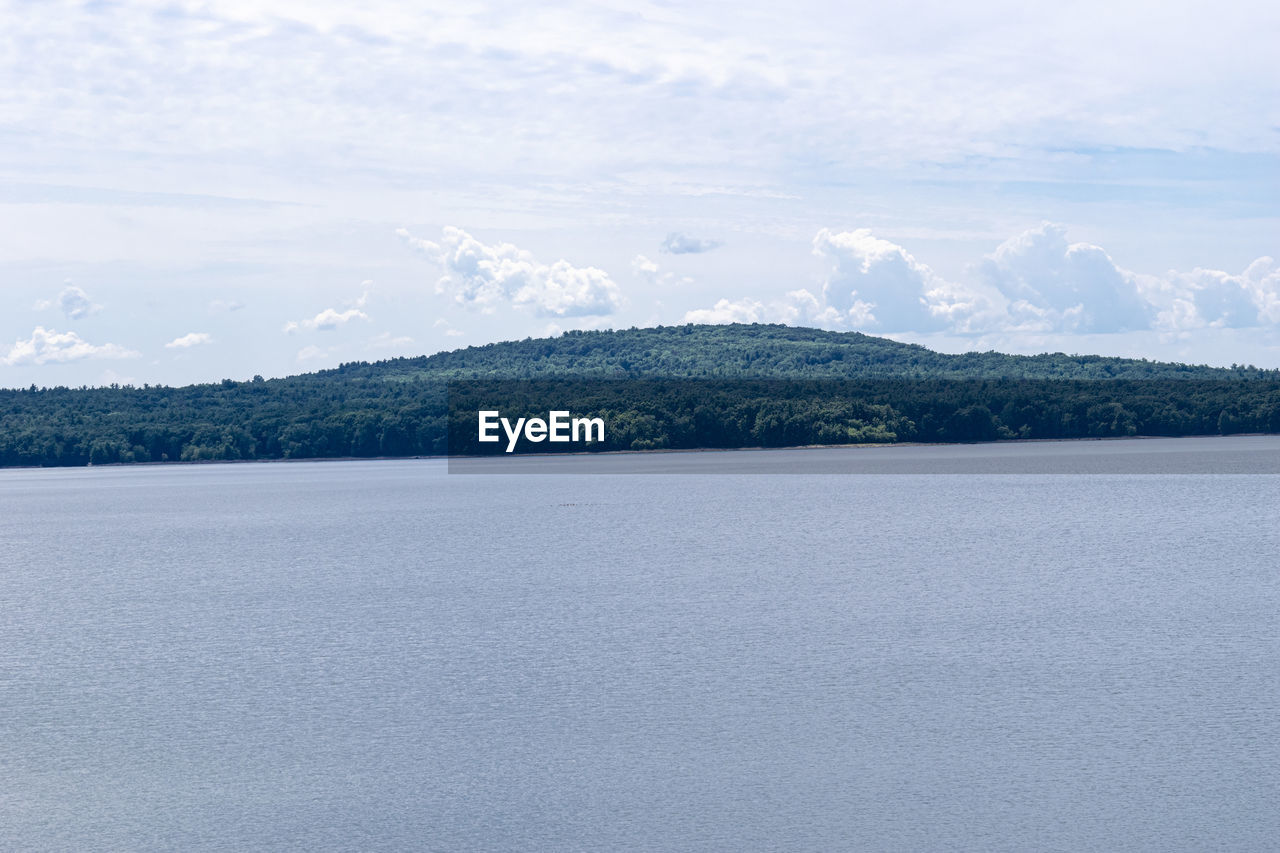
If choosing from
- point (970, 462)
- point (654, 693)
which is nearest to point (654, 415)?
point (970, 462)

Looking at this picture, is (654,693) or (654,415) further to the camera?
(654,415)

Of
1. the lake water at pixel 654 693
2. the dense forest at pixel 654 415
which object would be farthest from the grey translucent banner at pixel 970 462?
the lake water at pixel 654 693

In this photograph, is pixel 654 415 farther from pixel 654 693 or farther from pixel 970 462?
pixel 654 693

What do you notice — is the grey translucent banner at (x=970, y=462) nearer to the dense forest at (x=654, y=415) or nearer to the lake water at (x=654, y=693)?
the dense forest at (x=654, y=415)

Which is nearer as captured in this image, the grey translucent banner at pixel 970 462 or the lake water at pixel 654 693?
A: the lake water at pixel 654 693

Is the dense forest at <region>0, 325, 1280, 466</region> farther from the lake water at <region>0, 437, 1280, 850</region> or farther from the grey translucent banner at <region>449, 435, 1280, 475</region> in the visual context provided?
the lake water at <region>0, 437, 1280, 850</region>

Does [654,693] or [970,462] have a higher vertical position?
[970,462]

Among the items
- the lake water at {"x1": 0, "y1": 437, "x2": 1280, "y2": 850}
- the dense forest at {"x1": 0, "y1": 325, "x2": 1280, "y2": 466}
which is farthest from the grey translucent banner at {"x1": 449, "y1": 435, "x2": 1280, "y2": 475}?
the lake water at {"x1": 0, "y1": 437, "x2": 1280, "y2": 850}

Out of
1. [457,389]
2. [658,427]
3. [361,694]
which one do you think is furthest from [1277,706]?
[457,389]
